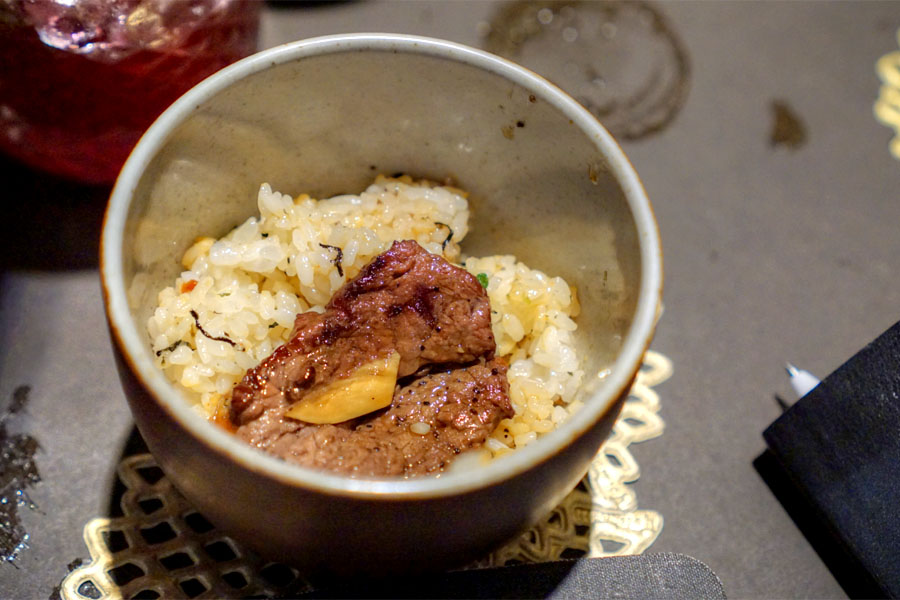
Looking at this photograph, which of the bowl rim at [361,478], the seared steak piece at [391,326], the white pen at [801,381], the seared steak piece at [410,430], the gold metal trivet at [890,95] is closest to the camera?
the bowl rim at [361,478]

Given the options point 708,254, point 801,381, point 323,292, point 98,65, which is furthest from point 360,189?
point 801,381

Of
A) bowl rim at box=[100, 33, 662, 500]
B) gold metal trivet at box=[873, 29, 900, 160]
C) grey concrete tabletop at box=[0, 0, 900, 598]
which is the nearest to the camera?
bowl rim at box=[100, 33, 662, 500]

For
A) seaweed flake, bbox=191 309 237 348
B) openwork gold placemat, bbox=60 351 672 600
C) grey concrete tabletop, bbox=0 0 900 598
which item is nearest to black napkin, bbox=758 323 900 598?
grey concrete tabletop, bbox=0 0 900 598

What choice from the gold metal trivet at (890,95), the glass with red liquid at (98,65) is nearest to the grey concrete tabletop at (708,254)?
the gold metal trivet at (890,95)

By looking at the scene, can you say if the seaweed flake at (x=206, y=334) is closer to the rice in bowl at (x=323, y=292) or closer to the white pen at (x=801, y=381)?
the rice in bowl at (x=323, y=292)

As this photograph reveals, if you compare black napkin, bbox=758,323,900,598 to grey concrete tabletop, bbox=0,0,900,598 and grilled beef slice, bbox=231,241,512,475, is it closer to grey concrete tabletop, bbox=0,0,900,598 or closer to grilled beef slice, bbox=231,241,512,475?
grey concrete tabletop, bbox=0,0,900,598

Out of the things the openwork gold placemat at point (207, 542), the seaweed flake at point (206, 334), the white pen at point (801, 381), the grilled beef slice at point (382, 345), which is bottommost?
the openwork gold placemat at point (207, 542)
